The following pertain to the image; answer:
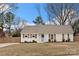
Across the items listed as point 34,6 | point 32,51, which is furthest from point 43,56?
point 34,6

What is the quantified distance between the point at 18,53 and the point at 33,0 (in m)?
0.58

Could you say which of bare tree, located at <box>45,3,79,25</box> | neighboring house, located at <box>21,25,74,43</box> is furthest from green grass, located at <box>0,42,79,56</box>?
bare tree, located at <box>45,3,79,25</box>

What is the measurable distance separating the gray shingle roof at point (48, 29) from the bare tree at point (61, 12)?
5 cm

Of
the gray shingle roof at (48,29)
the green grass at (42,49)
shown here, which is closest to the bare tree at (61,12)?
the gray shingle roof at (48,29)

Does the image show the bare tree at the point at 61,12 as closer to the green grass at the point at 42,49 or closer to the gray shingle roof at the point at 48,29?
the gray shingle roof at the point at 48,29

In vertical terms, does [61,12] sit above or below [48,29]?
above

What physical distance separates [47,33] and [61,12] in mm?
267

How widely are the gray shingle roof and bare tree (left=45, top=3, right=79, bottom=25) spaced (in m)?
0.05

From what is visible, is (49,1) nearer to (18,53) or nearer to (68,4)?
(68,4)

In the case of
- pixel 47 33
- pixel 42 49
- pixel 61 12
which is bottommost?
pixel 42 49

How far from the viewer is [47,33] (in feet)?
19.3

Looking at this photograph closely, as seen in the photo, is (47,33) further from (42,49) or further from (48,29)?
(42,49)

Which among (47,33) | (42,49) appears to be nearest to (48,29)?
(47,33)

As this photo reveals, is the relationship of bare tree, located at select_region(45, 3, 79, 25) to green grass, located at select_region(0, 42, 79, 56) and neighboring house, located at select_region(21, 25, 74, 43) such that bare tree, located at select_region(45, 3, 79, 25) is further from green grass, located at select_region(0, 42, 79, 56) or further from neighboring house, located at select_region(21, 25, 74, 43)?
green grass, located at select_region(0, 42, 79, 56)
